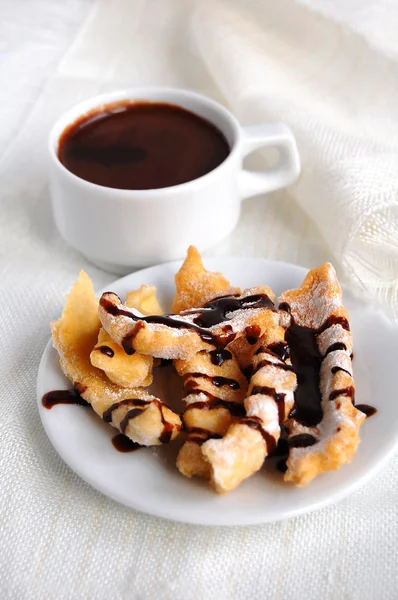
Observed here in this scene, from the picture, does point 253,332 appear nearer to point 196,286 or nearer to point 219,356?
point 219,356

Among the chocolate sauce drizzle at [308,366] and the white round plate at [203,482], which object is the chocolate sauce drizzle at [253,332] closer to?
the chocolate sauce drizzle at [308,366]

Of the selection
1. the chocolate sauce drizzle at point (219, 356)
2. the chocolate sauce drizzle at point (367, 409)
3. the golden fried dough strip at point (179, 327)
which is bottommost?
the chocolate sauce drizzle at point (219, 356)

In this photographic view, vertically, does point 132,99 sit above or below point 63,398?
Result: above

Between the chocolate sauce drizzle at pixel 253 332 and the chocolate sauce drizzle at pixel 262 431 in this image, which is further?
the chocolate sauce drizzle at pixel 253 332

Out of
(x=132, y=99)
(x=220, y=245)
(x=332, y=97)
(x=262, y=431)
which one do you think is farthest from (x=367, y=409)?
(x=332, y=97)

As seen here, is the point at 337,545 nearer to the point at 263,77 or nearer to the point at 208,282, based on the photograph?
the point at 208,282

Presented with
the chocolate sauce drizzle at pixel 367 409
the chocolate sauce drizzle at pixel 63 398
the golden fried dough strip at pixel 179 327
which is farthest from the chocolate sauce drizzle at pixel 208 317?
the chocolate sauce drizzle at pixel 367 409

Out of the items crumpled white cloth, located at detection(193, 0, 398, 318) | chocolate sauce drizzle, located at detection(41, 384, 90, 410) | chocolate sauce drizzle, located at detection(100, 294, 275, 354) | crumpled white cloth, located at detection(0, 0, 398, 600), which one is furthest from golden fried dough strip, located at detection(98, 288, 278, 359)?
crumpled white cloth, located at detection(193, 0, 398, 318)
